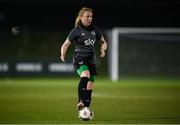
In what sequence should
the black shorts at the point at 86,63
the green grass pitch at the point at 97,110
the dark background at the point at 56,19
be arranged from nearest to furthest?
the green grass pitch at the point at 97,110
the black shorts at the point at 86,63
the dark background at the point at 56,19

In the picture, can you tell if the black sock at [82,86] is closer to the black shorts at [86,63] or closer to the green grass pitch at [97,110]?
the black shorts at [86,63]

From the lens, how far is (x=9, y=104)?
44.7 feet

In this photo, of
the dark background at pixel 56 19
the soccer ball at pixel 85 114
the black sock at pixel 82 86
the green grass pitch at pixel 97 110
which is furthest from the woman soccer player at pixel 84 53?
the dark background at pixel 56 19

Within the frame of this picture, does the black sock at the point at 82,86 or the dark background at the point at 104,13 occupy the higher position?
the dark background at the point at 104,13

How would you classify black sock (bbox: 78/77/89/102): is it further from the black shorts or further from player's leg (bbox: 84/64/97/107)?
the black shorts

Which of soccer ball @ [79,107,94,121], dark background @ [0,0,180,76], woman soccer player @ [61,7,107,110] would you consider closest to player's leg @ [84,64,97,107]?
woman soccer player @ [61,7,107,110]

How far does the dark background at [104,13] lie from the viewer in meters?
30.4

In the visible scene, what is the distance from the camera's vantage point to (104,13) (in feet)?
100.0

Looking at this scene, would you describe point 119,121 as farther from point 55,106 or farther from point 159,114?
point 55,106

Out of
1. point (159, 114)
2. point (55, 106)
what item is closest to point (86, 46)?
point (159, 114)

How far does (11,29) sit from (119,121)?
20.8 metres

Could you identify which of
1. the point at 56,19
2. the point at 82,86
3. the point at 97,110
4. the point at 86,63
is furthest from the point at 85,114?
the point at 56,19

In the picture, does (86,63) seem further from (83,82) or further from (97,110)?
(97,110)

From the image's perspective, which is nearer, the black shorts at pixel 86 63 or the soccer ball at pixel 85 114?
the soccer ball at pixel 85 114
